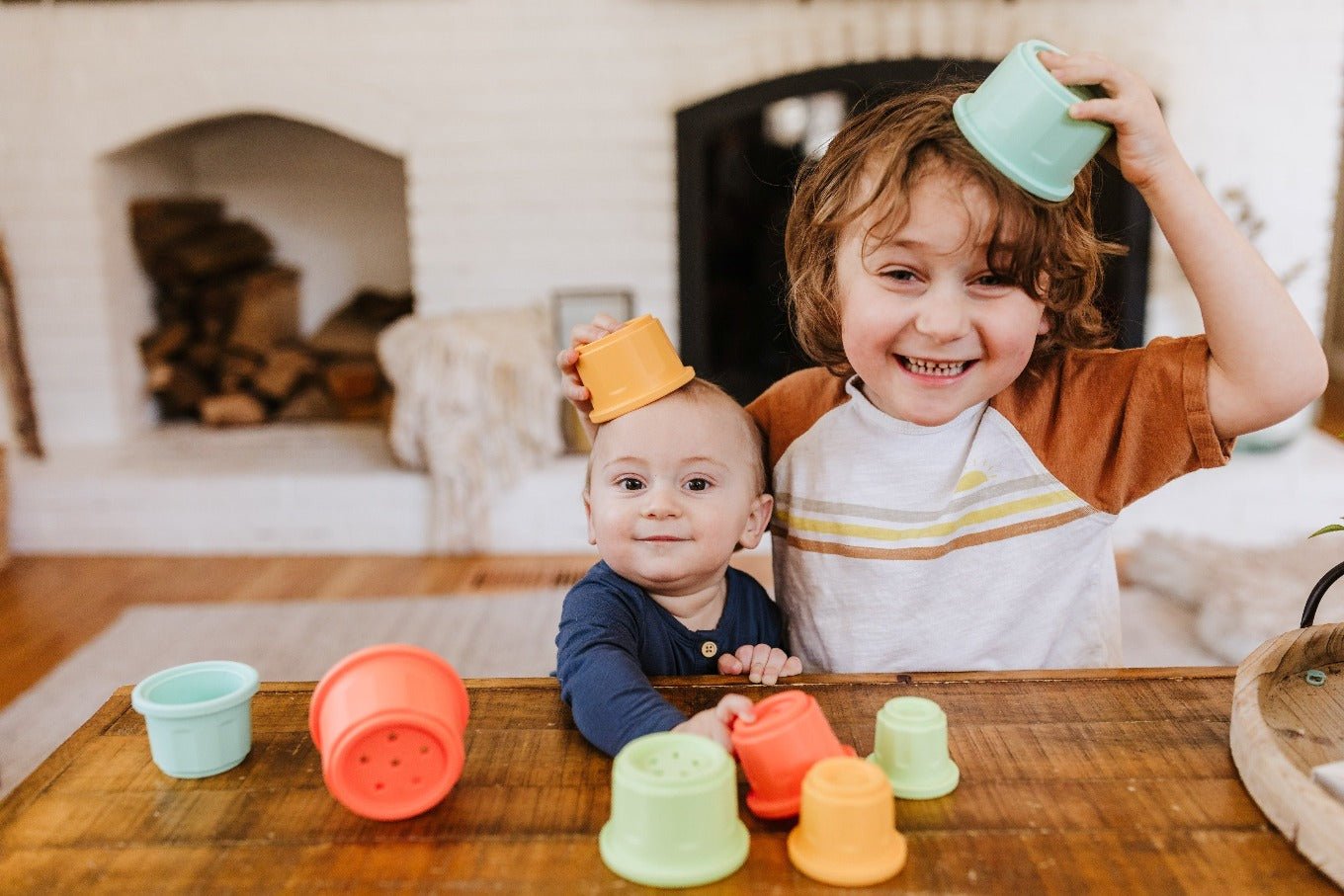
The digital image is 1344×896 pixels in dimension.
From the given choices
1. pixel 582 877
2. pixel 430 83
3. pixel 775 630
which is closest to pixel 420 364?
pixel 430 83

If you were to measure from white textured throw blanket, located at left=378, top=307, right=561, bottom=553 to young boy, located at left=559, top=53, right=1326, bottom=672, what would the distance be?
1774 mm

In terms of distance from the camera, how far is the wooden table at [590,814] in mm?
688

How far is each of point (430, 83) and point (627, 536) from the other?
7.93ft

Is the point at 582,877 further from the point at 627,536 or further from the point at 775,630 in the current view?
the point at 775,630

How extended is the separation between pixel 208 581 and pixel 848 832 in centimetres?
257

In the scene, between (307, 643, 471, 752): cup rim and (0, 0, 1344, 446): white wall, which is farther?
(0, 0, 1344, 446): white wall

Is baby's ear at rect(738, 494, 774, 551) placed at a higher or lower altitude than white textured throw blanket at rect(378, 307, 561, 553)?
higher

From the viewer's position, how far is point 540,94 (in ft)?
10.3

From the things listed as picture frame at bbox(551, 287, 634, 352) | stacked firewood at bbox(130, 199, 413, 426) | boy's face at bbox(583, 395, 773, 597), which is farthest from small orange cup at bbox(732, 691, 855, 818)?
stacked firewood at bbox(130, 199, 413, 426)

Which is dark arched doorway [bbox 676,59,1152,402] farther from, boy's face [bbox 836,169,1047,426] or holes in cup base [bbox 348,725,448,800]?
holes in cup base [bbox 348,725,448,800]

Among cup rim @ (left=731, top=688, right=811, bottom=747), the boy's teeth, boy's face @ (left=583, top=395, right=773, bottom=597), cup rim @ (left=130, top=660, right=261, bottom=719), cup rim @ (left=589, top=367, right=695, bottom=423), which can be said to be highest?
the boy's teeth

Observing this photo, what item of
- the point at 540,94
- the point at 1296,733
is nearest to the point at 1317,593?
the point at 1296,733

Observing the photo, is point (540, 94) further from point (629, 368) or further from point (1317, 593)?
point (1317, 593)

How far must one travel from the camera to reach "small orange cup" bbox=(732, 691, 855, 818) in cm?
74
